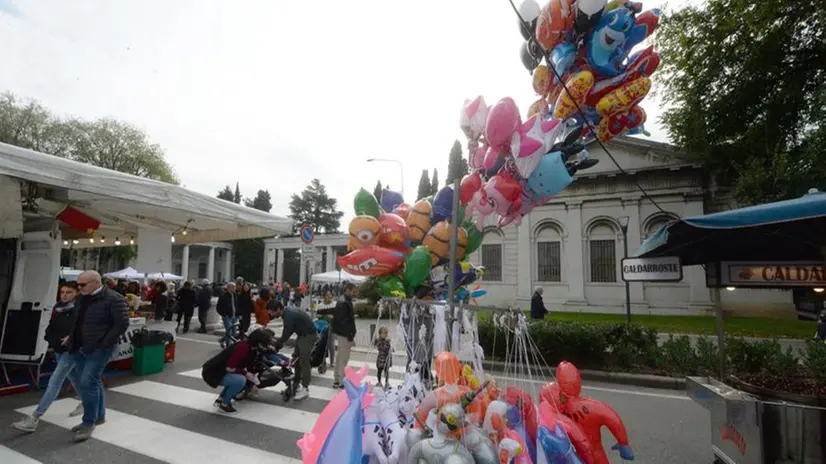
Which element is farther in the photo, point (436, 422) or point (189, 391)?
point (189, 391)

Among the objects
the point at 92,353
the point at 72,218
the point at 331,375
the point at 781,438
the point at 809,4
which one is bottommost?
the point at 331,375

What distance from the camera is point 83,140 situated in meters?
27.1

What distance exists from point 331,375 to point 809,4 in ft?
50.8

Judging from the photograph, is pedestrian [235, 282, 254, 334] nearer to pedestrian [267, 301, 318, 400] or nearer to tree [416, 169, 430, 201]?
pedestrian [267, 301, 318, 400]

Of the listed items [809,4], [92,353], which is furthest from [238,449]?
[809,4]

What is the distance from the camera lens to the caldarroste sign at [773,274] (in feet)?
14.1

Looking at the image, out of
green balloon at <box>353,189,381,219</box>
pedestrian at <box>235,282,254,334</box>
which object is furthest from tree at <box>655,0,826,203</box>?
pedestrian at <box>235,282,254,334</box>

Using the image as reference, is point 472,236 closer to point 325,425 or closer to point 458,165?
point 458,165

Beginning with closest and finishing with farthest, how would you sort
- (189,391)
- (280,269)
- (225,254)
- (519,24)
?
(519,24)
(189,391)
(280,269)
(225,254)

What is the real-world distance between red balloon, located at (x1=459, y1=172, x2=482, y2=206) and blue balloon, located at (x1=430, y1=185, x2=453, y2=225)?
155mm

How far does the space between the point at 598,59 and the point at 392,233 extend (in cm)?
235

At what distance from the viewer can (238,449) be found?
4.56 meters

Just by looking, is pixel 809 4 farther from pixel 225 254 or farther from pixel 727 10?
pixel 225 254

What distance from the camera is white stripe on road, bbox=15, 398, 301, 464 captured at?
4.34 meters
